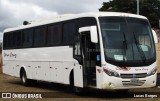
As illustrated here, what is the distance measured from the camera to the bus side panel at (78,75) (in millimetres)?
17375

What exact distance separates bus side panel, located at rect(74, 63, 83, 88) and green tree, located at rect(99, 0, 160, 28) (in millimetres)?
67230

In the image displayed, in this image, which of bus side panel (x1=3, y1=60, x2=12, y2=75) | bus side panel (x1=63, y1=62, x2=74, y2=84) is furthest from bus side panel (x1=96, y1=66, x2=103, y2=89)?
bus side panel (x1=3, y1=60, x2=12, y2=75)

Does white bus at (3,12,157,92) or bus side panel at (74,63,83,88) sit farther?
bus side panel at (74,63,83,88)

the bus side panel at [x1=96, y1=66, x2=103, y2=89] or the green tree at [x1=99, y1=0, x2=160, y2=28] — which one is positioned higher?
the green tree at [x1=99, y1=0, x2=160, y2=28]

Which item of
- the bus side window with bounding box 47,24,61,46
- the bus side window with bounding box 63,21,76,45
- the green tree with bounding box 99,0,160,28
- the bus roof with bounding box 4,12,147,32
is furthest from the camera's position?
Answer: the green tree with bounding box 99,0,160,28

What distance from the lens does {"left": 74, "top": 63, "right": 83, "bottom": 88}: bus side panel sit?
57.0 ft

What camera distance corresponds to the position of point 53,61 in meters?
20.7

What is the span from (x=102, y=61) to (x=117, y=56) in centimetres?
56

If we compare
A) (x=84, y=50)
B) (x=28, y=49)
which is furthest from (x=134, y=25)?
(x=28, y=49)

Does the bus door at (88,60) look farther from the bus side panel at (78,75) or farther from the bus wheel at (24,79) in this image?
the bus wheel at (24,79)

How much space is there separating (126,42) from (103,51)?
36.6 inches

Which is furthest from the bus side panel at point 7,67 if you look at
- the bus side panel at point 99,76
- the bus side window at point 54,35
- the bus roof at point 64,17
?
the bus side panel at point 99,76

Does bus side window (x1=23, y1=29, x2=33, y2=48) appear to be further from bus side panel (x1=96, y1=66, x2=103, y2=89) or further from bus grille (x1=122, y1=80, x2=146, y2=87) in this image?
bus grille (x1=122, y1=80, x2=146, y2=87)

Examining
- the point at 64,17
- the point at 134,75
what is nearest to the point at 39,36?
the point at 64,17
